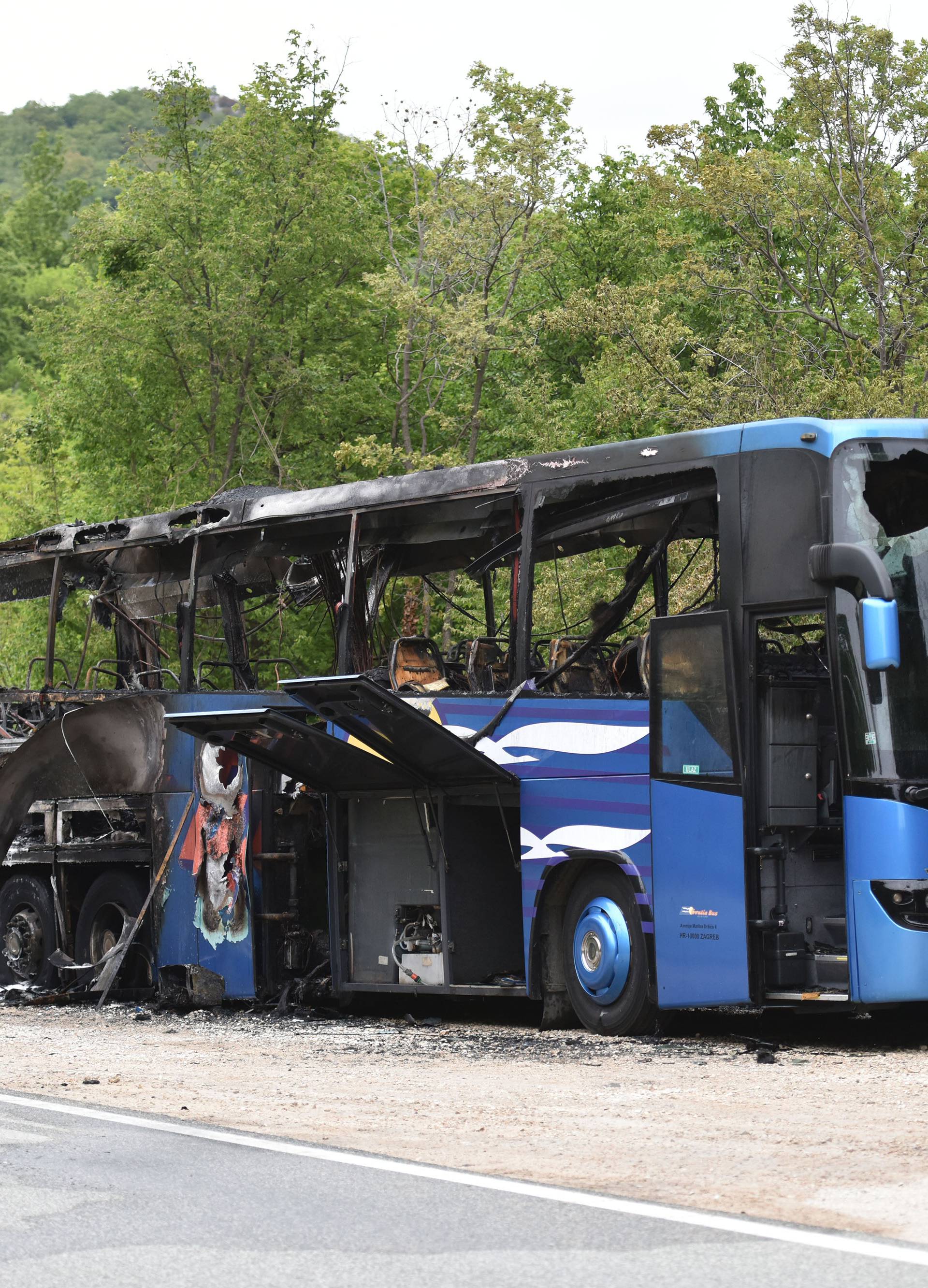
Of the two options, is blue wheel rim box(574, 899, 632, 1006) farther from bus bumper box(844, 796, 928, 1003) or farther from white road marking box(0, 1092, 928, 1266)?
white road marking box(0, 1092, 928, 1266)

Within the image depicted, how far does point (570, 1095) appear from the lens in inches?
373

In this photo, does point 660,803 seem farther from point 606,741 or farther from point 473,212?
point 473,212

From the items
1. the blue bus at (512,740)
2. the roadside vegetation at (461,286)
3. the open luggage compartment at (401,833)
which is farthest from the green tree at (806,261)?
the open luggage compartment at (401,833)

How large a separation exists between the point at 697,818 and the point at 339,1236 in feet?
18.7

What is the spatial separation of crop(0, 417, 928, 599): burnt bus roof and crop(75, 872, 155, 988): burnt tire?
2.87 metres

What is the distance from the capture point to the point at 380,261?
111ft

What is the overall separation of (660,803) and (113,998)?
6.67 m

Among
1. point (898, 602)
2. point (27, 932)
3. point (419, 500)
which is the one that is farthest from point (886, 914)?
point (27, 932)

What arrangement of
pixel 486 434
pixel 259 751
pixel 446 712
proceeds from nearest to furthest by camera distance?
1. pixel 446 712
2. pixel 259 751
3. pixel 486 434

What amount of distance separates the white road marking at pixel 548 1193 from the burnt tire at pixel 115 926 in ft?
21.8

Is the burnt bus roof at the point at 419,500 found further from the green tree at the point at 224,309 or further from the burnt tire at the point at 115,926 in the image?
the green tree at the point at 224,309

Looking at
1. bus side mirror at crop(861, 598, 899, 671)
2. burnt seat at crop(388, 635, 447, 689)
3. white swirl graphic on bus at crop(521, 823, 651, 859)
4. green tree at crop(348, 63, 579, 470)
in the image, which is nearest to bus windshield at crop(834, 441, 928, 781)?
bus side mirror at crop(861, 598, 899, 671)

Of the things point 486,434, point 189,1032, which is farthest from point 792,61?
point 189,1032

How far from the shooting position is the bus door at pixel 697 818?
36.1ft
